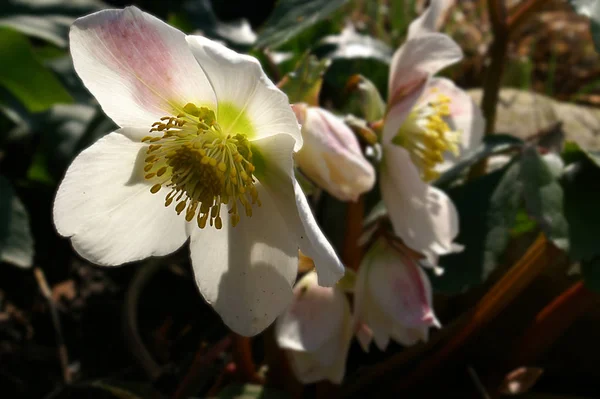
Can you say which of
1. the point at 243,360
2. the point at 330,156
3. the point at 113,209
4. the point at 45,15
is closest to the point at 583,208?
the point at 330,156

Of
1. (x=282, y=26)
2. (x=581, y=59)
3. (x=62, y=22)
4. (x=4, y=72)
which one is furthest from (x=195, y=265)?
(x=581, y=59)

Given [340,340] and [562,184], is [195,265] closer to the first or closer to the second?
[340,340]

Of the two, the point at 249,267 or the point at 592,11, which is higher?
the point at 592,11

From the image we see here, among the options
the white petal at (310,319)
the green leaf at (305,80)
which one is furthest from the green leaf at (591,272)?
the green leaf at (305,80)

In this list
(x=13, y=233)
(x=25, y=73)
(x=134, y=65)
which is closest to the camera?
(x=134, y=65)

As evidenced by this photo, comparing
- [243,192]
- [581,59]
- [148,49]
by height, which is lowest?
[581,59]

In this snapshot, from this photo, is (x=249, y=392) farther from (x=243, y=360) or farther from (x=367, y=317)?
(x=367, y=317)

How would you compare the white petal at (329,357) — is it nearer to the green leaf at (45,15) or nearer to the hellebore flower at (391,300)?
the hellebore flower at (391,300)
